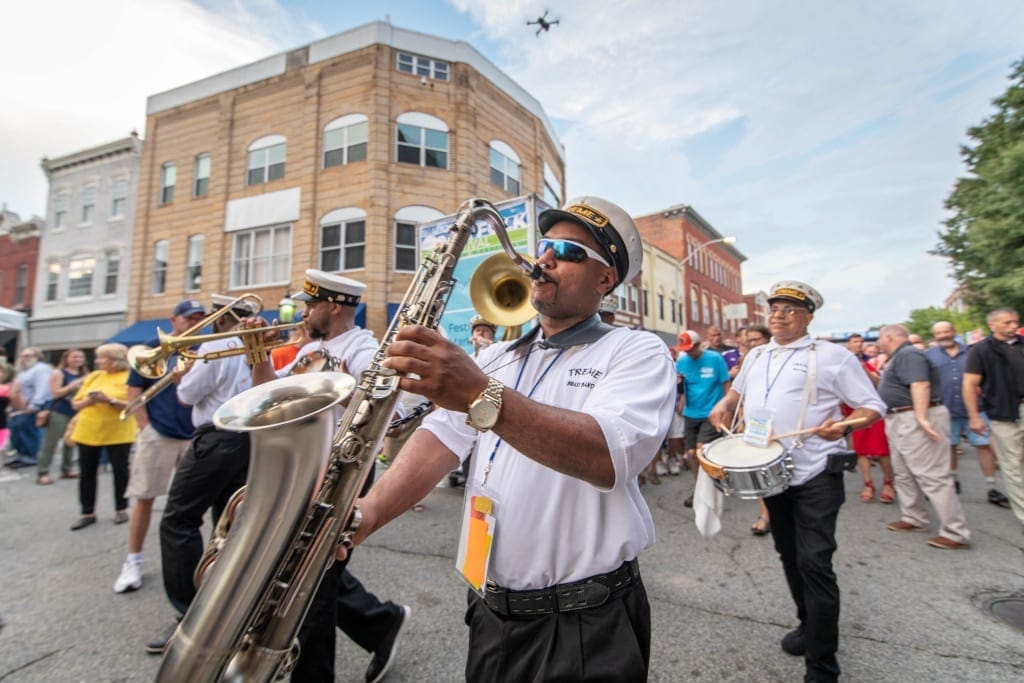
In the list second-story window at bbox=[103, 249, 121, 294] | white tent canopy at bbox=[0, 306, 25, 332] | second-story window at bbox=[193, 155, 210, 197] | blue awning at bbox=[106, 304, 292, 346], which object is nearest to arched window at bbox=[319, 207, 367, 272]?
blue awning at bbox=[106, 304, 292, 346]

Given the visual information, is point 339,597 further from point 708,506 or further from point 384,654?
point 708,506

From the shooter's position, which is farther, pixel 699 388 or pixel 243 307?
pixel 699 388

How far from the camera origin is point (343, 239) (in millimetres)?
16812

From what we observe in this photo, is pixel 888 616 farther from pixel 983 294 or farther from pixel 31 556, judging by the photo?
pixel 983 294

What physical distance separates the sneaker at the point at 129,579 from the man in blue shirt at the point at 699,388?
597 cm

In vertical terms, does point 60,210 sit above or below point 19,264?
above

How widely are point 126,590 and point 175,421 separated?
1.38 m

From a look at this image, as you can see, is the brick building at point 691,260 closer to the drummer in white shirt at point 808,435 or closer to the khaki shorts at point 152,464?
the drummer in white shirt at point 808,435

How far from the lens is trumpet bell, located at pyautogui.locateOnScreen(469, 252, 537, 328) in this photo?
223 centimetres

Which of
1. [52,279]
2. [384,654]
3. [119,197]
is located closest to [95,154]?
[119,197]

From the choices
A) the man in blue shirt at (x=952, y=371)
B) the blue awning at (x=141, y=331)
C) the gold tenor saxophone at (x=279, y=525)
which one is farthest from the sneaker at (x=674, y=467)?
the blue awning at (x=141, y=331)

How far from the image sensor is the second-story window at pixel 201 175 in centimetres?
1920

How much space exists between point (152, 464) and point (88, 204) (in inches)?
1008

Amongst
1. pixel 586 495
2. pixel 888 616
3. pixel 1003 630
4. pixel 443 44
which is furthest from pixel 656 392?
pixel 443 44
